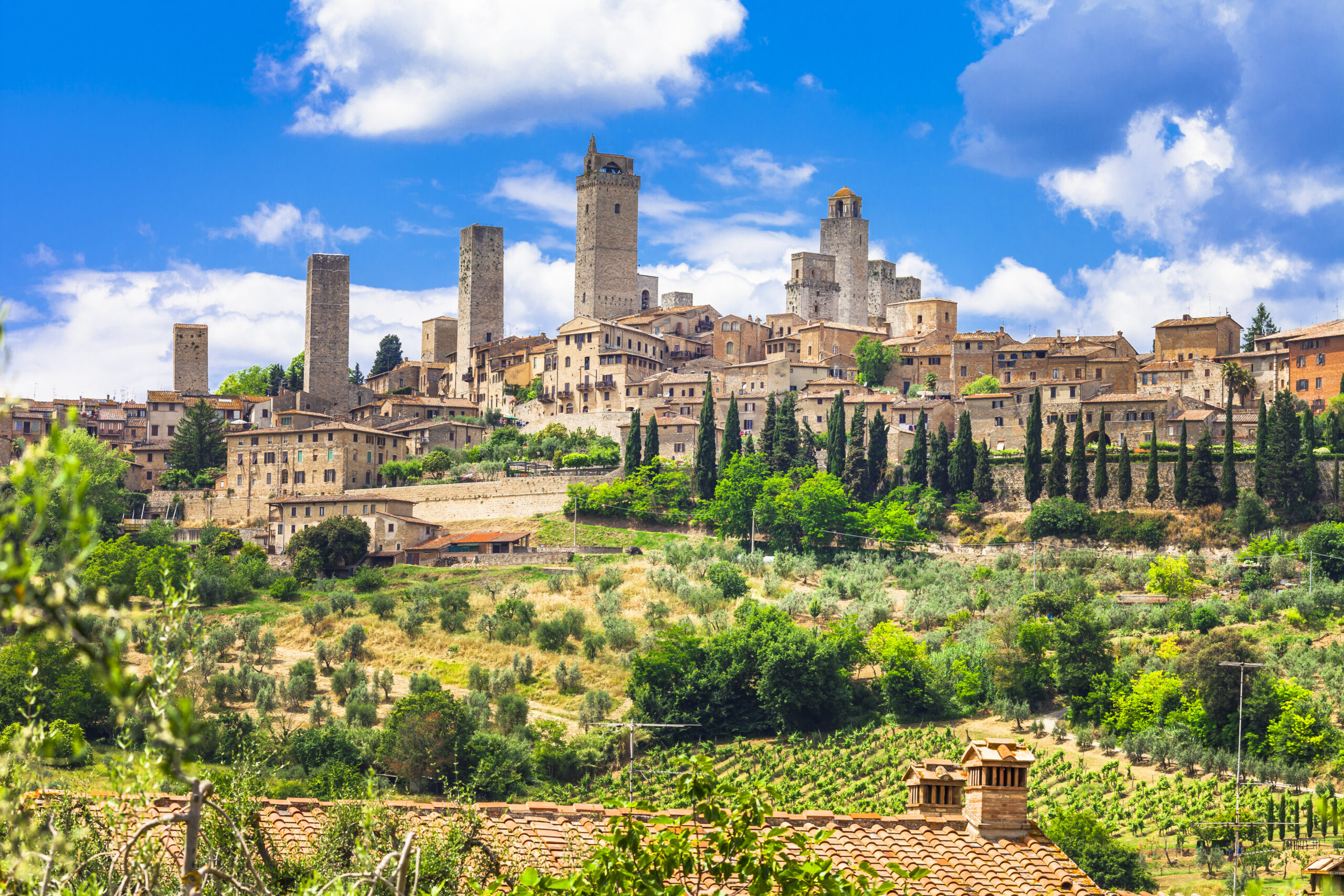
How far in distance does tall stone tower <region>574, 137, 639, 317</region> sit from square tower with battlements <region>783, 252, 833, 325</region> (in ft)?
45.4

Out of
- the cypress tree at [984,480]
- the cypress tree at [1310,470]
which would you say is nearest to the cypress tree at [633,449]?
the cypress tree at [984,480]

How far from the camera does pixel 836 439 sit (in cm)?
7481

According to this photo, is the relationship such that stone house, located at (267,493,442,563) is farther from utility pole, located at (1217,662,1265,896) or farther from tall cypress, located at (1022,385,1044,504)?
utility pole, located at (1217,662,1265,896)

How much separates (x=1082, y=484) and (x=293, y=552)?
3902 cm

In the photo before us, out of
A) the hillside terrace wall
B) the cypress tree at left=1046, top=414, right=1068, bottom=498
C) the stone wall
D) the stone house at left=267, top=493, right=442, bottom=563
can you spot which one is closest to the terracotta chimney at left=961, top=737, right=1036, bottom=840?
the stone wall

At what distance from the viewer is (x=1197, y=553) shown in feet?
201

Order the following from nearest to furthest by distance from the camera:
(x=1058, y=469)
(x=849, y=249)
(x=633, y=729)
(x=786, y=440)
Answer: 1. (x=633, y=729)
2. (x=1058, y=469)
3. (x=786, y=440)
4. (x=849, y=249)

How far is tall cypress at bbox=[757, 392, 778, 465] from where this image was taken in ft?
255

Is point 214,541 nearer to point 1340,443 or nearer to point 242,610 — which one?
point 242,610

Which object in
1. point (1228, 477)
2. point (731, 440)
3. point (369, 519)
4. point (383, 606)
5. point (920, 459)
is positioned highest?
point (731, 440)

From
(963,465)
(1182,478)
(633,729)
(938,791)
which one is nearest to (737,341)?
(963,465)

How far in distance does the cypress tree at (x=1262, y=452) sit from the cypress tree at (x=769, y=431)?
25.1m

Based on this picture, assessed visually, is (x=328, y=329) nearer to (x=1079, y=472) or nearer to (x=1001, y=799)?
(x=1079, y=472)

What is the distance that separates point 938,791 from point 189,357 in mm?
101166
